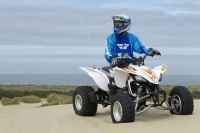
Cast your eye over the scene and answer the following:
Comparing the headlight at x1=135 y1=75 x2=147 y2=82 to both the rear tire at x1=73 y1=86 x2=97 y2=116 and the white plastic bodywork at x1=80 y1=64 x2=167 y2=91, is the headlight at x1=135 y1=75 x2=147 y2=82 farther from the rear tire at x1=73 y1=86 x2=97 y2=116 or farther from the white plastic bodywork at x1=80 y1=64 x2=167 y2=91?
the rear tire at x1=73 y1=86 x2=97 y2=116

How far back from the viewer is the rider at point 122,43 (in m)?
11.4

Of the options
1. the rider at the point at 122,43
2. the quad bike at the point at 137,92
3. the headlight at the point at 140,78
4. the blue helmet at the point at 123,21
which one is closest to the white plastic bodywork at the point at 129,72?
the quad bike at the point at 137,92

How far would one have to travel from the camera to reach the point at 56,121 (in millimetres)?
11383

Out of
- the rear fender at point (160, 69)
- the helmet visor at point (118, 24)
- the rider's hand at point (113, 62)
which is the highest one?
the helmet visor at point (118, 24)

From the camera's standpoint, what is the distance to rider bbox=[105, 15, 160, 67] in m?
11.4

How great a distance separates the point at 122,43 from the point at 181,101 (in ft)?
6.66

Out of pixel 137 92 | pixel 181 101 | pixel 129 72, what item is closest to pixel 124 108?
pixel 137 92

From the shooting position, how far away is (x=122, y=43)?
11703 millimetres

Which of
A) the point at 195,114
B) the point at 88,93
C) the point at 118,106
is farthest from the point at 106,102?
the point at 195,114

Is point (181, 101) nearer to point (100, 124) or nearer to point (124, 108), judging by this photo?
point (124, 108)

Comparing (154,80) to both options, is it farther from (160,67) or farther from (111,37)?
(111,37)

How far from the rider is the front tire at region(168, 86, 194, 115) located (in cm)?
111

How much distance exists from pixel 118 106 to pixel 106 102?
4.63 feet

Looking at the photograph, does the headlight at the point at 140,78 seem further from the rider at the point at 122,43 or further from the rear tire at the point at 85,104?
the rear tire at the point at 85,104
